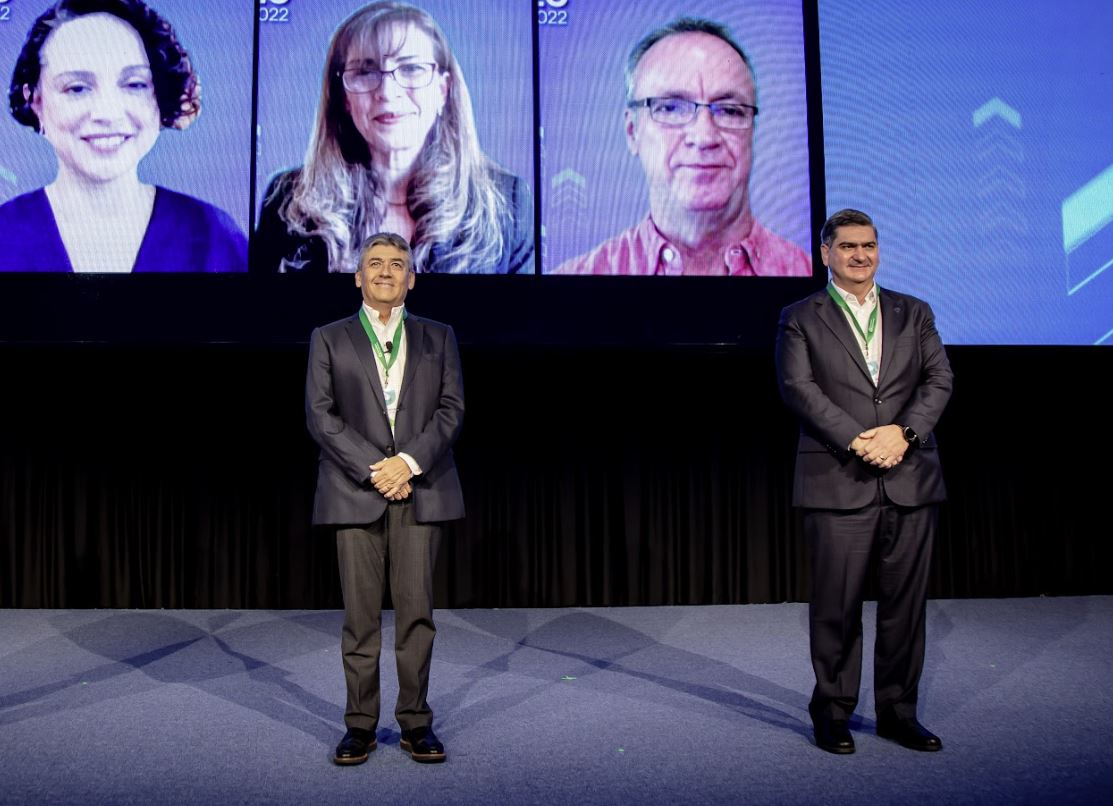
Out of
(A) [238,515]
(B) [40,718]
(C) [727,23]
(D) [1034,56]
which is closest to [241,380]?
(A) [238,515]

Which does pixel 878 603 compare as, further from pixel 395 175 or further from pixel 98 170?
pixel 98 170

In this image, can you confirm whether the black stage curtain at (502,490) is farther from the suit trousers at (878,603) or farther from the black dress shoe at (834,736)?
the black dress shoe at (834,736)

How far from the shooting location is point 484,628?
4.66 metres

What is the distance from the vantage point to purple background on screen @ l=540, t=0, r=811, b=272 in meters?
4.71

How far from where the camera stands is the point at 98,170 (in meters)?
4.59

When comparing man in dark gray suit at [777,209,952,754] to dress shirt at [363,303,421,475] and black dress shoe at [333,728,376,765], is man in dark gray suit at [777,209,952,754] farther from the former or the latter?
black dress shoe at [333,728,376,765]

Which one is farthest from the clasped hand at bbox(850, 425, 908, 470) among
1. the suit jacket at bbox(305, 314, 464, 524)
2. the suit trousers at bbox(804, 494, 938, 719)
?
the suit jacket at bbox(305, 314, 464, 524)

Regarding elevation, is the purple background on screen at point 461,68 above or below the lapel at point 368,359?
above

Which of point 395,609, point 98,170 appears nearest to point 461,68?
point 98,170

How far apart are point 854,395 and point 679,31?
277 centimetres

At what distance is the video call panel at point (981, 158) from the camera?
15.7 ft

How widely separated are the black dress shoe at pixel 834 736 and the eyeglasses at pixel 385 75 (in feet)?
11.7

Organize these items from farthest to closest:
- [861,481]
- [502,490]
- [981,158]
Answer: [502,490] → [981,158] → [861,481]

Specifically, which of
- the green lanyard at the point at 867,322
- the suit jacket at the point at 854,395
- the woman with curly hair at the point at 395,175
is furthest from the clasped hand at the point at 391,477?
the woman with curly hair at the point at 395,175
